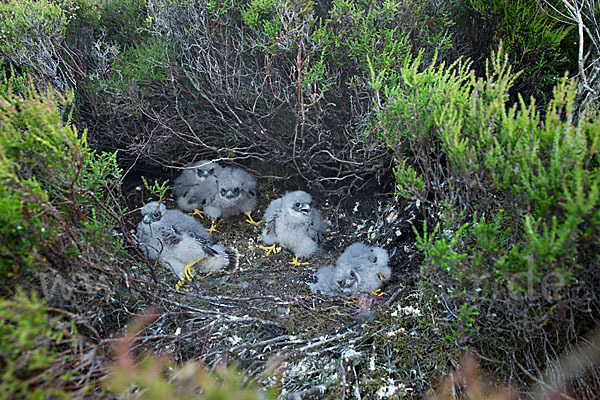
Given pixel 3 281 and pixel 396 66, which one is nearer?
pixel 3 281

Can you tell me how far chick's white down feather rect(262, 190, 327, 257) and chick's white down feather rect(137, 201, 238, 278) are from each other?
1.52 feet

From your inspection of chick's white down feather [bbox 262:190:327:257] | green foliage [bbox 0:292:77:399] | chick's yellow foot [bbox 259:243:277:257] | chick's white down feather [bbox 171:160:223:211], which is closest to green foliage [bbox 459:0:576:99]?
chick's white down feather [bbox 262:190:327:257]

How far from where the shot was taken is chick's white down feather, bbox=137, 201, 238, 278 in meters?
3.49

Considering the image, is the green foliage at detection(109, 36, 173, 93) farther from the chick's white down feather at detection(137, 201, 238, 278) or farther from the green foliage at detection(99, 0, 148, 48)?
the chick's white down feather at detection(137, 201, 238, 278)

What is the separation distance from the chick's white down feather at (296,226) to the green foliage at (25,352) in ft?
7.36

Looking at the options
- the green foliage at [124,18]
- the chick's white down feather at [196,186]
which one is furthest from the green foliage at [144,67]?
the chick's white down feather at [196,186]

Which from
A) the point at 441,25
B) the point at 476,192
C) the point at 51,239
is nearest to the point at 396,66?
the point at 441,25

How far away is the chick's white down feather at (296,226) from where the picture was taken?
11.9 feet

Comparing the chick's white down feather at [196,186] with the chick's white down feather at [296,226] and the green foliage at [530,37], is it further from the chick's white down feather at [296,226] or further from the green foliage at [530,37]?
the green foliage at [530,37]

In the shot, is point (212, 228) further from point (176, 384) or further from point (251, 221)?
point (176, 384)

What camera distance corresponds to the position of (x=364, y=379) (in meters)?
2.39

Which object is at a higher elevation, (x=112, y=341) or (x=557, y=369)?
(x=112, y=341)

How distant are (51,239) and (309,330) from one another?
177cm

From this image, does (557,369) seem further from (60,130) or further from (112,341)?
(60,130)
